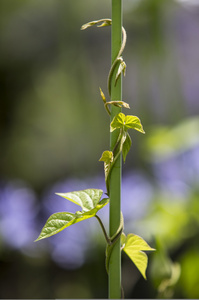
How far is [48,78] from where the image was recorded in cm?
98

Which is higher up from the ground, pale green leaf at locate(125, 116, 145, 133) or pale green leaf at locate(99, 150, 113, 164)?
pale green leaf at locate(125, 116, 145, 133)

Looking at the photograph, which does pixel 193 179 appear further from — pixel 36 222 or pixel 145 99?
pixel 36 222

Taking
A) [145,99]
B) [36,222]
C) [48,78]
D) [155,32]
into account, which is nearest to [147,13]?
[155,32]

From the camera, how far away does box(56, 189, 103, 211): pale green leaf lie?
0.38ft

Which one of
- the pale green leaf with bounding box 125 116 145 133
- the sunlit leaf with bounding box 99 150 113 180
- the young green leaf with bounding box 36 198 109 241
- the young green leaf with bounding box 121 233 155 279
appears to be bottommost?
the young green leaf with bounding box 121 233 155 279

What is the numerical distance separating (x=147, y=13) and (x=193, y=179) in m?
0.45

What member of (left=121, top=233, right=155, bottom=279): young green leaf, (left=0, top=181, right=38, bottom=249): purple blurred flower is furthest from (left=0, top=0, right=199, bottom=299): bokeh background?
(left=121, top=233, right=155, bottom=279): young green leaf

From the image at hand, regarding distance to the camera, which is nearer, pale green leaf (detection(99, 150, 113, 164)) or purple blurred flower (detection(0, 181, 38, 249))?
pale green leaf (detection(99, 150, 113, 164))

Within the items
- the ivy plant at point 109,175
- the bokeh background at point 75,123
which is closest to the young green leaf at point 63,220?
the ivy plant at point 109,175

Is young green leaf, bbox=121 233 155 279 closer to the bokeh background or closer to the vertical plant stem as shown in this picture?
the vertical plant stem

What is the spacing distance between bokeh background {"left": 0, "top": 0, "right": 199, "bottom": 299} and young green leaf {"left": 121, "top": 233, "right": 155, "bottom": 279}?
0.44 metres

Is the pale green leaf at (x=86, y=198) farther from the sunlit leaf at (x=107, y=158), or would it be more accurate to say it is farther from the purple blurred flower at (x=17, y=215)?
the purple blurred flower at (x=17, y=215)

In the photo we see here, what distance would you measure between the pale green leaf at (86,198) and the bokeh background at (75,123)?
0.45 meters

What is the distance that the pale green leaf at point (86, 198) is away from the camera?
0.38 feet
